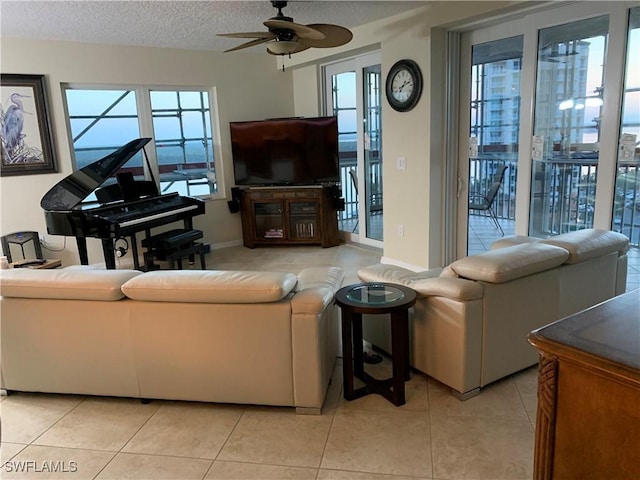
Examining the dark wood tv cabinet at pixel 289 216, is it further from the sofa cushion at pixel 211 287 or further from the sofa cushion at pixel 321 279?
the sofa cushion at pixel 211 287

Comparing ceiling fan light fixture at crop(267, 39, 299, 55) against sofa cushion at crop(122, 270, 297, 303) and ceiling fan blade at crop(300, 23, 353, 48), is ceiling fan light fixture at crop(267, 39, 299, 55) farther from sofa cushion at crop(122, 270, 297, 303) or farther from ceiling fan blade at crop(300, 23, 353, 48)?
sofa cushion at crop(122, 270, 297, 303)

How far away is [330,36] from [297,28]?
41 centimetres

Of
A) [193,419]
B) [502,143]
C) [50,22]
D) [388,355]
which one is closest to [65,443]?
[193,419]

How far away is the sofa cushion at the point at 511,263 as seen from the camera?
227 centimetres

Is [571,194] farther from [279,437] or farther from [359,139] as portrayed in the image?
[279,437]

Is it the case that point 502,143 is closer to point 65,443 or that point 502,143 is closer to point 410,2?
point 410,2

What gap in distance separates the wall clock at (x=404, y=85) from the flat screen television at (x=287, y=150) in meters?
1.24

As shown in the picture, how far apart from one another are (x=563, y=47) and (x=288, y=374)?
3231mm

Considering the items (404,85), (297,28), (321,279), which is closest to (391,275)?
(321,279)

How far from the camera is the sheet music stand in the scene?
4.57 meters

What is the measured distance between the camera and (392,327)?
2.35 metres

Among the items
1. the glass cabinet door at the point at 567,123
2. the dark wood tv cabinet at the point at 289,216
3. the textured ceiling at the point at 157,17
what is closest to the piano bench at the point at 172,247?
the dark wood tv cabinet at the point at 289,216

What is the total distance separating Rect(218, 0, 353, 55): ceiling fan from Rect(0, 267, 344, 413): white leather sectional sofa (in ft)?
6.30

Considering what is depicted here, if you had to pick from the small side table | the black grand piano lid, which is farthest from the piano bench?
the small side table
